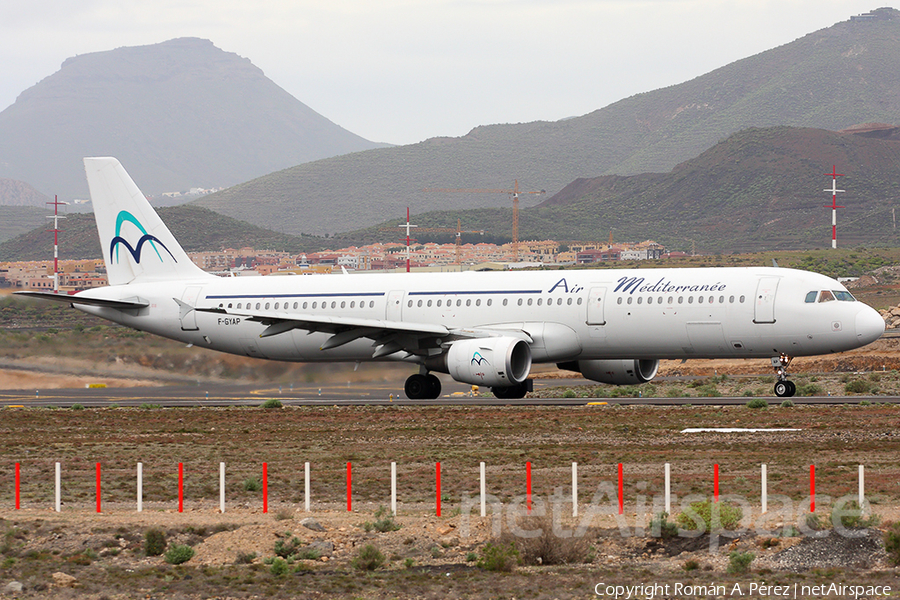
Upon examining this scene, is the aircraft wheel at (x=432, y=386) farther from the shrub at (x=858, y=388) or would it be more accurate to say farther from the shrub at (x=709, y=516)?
the shrub at (x=709, y=516)

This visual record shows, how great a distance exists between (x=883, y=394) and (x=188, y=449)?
24151 millimetres

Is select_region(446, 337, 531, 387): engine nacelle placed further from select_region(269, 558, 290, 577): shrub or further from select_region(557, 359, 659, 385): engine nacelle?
select_region(269, 558, 290, 577): shrub

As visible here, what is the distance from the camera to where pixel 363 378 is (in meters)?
45.2

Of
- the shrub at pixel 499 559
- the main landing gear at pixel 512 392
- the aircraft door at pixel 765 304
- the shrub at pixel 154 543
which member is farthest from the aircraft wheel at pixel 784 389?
the shrub at pixel 154 543

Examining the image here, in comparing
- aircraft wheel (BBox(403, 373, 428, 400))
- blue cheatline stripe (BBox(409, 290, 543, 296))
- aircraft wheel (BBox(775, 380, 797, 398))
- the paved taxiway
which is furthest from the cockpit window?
aircraft wheel (BBox(403, 373, 428, 400))

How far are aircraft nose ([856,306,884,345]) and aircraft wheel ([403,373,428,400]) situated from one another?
46.2 ft

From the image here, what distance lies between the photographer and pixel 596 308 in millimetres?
37688

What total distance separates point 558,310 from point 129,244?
1782 cm

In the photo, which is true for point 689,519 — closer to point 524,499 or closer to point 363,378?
point 524,499

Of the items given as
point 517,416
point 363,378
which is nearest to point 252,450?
point 517,416

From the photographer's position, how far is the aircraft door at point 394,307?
137ft

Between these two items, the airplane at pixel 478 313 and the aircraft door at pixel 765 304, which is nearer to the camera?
the aircraft door at pixel 765 304

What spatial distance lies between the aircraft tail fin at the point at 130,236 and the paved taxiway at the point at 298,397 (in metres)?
4.72

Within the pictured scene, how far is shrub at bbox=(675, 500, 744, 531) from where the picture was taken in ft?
53.5
